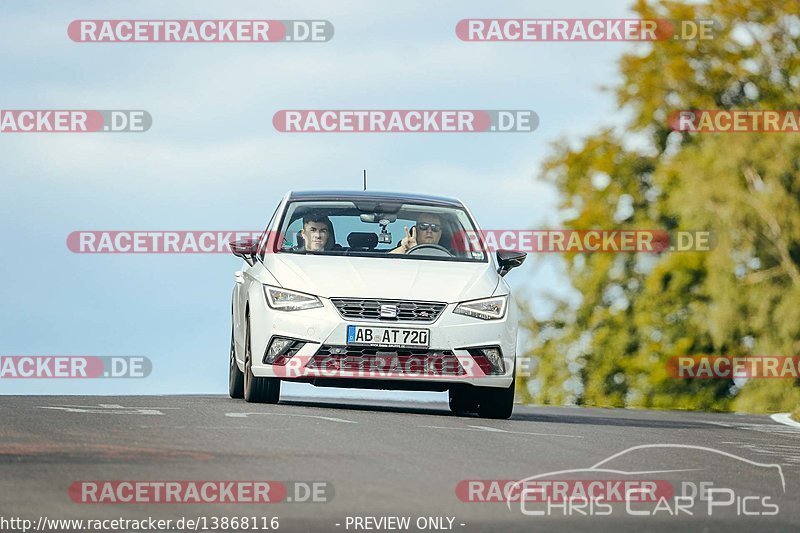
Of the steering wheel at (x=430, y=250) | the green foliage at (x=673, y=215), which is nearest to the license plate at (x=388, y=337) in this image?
the steering wheel at (x=430, y=250)

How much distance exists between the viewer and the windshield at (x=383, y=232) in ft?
51.1

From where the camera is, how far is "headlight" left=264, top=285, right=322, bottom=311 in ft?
48.2

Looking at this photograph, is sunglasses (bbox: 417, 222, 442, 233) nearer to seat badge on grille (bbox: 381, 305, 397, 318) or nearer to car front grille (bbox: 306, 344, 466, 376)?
seat badge on grille (bbox: 381, 305, 397, 318)

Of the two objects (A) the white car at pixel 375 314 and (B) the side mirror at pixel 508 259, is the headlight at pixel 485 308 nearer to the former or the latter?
(A) the white car at pixel 375 314

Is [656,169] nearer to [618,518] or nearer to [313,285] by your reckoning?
[313,285]

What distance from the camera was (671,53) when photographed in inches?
1841

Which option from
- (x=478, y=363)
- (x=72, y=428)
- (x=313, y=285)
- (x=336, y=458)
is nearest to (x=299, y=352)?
(x=313, y=285)

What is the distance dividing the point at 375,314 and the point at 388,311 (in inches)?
4.6

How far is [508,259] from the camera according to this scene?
51.0 ft

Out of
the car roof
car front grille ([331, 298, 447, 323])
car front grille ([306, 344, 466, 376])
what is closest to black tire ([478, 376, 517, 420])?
car front grille ([306, 344, 466, 376])

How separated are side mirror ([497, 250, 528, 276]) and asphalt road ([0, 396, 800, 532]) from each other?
1448 millimetres

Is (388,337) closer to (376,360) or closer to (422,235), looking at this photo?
(376,360)

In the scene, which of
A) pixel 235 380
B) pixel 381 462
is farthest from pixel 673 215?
pixel 381 462

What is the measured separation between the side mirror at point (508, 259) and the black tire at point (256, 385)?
2.34m
